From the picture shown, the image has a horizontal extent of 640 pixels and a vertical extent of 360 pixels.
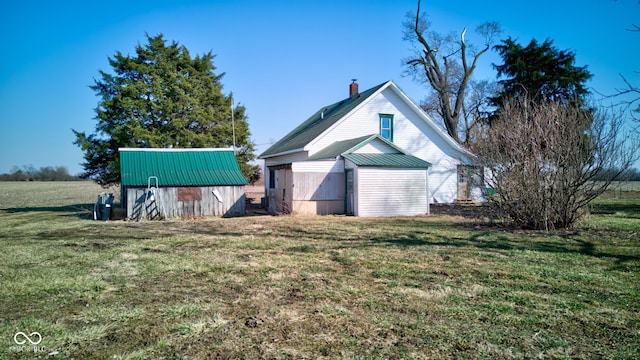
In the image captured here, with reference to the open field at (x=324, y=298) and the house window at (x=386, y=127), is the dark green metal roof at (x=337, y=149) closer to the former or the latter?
the house window at (x=386, y=127)

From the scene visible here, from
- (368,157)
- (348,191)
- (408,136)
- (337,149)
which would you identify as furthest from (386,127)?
(348,191)

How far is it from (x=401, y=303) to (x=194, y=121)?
24.7 meters

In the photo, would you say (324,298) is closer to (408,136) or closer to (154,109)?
A: (408,136)

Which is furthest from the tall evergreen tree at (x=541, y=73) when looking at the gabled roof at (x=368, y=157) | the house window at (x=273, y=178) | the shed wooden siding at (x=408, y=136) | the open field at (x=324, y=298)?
the open field at (x=324, y=298)

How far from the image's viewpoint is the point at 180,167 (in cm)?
1869

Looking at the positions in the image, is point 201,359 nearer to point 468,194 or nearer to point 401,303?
point 401,303

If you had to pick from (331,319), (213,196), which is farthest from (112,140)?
(331,319)

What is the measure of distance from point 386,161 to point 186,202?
9422 millimetres

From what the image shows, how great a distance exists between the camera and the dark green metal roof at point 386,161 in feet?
56.4

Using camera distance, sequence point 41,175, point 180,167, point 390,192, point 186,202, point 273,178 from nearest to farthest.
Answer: point 390,192, point 186,202, point 180,167, point 273,178, point 41,175

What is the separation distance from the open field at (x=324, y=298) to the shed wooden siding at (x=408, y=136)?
38.5ft

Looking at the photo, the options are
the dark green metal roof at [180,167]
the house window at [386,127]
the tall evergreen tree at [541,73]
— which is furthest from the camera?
the tall evergreen tree at [541,73]

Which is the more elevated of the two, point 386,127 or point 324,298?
point 386,127

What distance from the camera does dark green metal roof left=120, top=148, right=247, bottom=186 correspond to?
17750 millimetres
